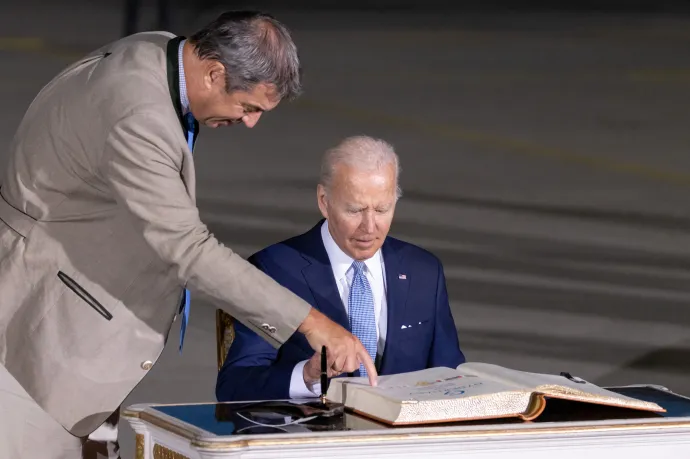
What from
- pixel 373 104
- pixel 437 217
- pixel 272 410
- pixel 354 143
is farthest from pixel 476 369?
pixel 373 104

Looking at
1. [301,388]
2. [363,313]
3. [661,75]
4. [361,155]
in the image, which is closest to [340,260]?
[363,313]

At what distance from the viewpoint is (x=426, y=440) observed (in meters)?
2.42

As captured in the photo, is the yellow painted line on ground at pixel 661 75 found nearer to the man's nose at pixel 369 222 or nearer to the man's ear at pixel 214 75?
the man's nose at pixel 369 222

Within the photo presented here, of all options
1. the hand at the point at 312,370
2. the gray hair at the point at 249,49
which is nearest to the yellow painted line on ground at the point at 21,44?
the hand at the point at 312,370

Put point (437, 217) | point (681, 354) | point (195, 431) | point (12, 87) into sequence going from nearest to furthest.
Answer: point (195, 431)
point (681, 354)
point (437, 217)
point (12, 87)

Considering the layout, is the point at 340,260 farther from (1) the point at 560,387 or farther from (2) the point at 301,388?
(1) the point at 560,387

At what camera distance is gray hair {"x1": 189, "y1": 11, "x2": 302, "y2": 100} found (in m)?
2.64

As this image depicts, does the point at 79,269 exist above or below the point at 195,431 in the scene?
above

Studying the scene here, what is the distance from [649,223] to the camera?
709cm

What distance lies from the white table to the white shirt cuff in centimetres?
35

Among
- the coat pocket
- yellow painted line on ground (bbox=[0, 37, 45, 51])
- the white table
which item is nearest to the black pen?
the white table

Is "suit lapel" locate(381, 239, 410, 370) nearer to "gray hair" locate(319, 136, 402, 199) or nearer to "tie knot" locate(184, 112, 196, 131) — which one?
"gray hair" locate(319, 136, 402, 199)

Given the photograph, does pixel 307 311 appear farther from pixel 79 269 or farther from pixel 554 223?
pixel 554 223

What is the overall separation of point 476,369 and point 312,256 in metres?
0.62
